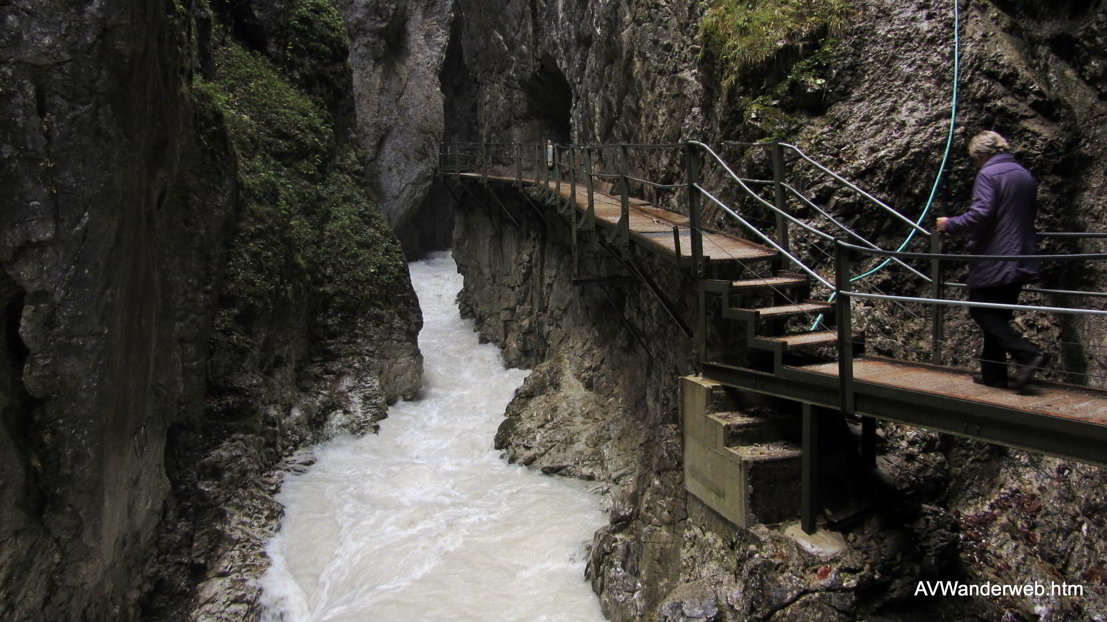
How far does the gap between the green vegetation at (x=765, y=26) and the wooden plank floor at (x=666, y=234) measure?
1.84 m


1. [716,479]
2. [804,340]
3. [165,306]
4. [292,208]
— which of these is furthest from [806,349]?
[292,208]

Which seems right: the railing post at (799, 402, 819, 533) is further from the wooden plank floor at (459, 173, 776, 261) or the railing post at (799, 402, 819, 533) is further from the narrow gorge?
the wooden plank floor at (459, 173, 776, 261)

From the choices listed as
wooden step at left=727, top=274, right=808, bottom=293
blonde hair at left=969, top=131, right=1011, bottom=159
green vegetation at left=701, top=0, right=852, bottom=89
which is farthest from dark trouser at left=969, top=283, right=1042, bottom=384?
green vegetation at left=701, top=0, right=852, bottom=89

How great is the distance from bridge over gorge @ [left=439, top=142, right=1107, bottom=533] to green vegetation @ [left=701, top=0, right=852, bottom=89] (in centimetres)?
123

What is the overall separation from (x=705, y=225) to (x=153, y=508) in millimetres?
7589

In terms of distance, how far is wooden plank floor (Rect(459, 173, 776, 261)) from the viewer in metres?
6.99

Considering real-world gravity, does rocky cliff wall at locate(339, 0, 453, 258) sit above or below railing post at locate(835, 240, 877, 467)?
above

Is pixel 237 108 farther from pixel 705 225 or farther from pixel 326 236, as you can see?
pixel 705 225

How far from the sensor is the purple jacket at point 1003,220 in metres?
4.37

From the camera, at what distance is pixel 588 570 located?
884cm

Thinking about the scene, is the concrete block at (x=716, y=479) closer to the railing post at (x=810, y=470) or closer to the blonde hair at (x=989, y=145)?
the railing post at (x=810, y=470)

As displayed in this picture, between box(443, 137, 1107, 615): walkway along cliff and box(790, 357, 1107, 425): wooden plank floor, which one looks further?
box(443, 137, 1107, 615): walkway along cliff

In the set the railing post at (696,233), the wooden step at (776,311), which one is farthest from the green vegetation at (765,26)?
the wooden step at (776,311)

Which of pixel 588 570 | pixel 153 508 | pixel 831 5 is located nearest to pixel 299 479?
pixel 153 508
